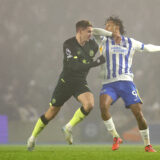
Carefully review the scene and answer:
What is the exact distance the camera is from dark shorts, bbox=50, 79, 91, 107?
584 cm

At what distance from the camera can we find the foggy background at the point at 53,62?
16469 millimetres

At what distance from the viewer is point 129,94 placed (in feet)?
18.3

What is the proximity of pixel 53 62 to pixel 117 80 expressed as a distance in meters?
19.0

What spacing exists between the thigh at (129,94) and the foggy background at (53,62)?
10114mm

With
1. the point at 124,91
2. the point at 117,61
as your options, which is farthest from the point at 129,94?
the point at 117,61

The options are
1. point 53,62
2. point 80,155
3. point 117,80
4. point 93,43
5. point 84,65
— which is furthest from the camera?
point 53,62

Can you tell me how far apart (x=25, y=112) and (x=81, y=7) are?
9296mm

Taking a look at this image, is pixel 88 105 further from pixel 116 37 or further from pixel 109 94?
pixel 116 37

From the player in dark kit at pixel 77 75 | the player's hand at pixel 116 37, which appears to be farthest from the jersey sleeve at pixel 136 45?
the player in dark kit at pixel 77 75

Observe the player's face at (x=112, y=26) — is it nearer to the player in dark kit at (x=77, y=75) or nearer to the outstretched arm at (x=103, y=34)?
the outstretched arm at (x=103, y=34)

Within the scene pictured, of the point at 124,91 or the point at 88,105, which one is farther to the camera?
the point at 88,105

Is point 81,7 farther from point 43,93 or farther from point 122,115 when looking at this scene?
point 122,115

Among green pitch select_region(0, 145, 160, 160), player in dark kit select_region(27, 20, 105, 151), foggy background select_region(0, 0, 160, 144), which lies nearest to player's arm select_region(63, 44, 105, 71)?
player in dark kit select_region(27, 20, 105, 151)

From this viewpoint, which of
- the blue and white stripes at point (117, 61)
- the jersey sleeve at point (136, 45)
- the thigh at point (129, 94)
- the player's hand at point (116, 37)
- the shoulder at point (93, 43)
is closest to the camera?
the thigh at point (129, 94)
